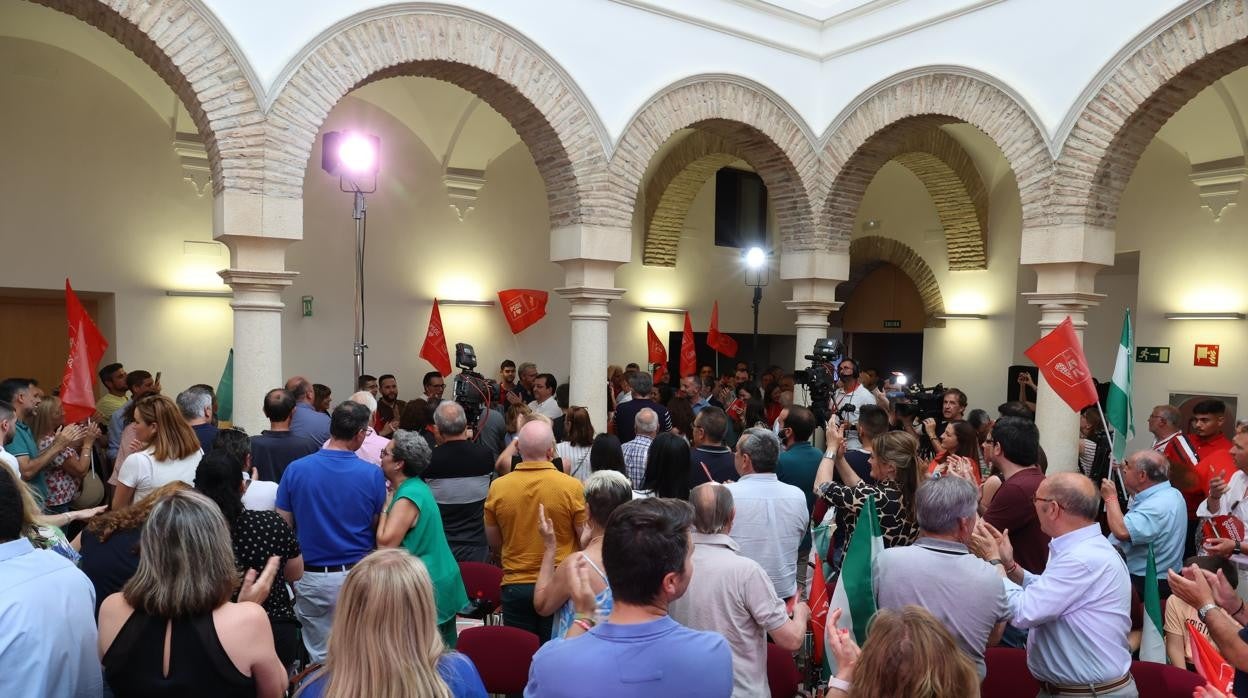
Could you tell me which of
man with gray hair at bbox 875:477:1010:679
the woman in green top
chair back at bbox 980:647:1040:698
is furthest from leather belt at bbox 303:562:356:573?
chair back at bbox 980:647:1040:698

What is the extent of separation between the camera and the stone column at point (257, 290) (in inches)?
241

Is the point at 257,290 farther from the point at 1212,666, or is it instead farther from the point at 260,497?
the point at 1212,666

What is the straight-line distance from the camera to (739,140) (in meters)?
8.73

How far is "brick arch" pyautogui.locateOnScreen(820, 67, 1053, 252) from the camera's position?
23.7 ft

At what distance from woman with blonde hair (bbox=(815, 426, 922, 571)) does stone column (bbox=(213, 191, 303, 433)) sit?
14.4ft

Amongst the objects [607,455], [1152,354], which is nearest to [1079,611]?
[607,455]

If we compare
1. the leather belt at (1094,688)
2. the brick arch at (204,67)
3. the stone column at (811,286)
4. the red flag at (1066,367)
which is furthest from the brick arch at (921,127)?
the brick arch at (204,67)

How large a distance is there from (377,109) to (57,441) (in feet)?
20.5

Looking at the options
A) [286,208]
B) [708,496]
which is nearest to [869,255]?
[286,208]

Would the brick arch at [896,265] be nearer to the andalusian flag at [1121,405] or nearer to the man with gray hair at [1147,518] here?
the andalusian flag at [1121,405]

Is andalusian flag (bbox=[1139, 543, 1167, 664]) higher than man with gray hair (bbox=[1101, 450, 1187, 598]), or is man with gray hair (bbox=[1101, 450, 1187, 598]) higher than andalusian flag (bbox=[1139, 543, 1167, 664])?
man with gray hair (bbox=[1101, 450, 1187, 598])

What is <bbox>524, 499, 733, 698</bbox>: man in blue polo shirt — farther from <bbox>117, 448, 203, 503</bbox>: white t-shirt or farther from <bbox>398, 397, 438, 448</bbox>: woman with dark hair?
<bbox>398, 397, 438, 448</bbox>: woman with dark hair

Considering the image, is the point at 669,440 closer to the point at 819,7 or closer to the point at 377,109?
the point at 819,7

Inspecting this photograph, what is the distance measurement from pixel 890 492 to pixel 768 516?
516 mm
